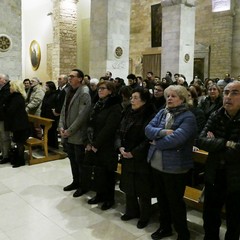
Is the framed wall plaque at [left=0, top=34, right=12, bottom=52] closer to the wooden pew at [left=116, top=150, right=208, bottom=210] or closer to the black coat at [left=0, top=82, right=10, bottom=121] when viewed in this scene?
the black coat at [left=0, top=82, right=10, bottom=121]

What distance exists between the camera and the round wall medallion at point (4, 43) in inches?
339

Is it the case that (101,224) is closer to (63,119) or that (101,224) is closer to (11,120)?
(63,119)

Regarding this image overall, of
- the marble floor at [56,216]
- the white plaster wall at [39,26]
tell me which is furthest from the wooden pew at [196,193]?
the white plaster wall at [39,26]

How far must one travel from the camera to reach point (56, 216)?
153 inches

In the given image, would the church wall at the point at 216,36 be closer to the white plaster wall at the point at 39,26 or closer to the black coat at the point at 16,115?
the white plaster wall at the point at 39,26

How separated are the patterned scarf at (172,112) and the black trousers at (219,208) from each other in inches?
25.5

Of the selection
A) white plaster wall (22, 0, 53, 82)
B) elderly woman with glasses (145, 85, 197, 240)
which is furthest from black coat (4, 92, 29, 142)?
white plaster wall (22, 0, 53, 82)

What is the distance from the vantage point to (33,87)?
6.96 m

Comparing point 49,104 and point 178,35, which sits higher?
point 178,35

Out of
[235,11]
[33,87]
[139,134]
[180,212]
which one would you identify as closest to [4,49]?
[33,87]

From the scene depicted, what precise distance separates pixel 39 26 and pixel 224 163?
15.4m

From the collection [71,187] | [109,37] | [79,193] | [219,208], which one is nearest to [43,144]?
[71,187]

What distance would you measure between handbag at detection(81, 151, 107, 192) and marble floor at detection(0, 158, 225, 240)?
31 cm

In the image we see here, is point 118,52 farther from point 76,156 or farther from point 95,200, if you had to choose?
point 95,200
